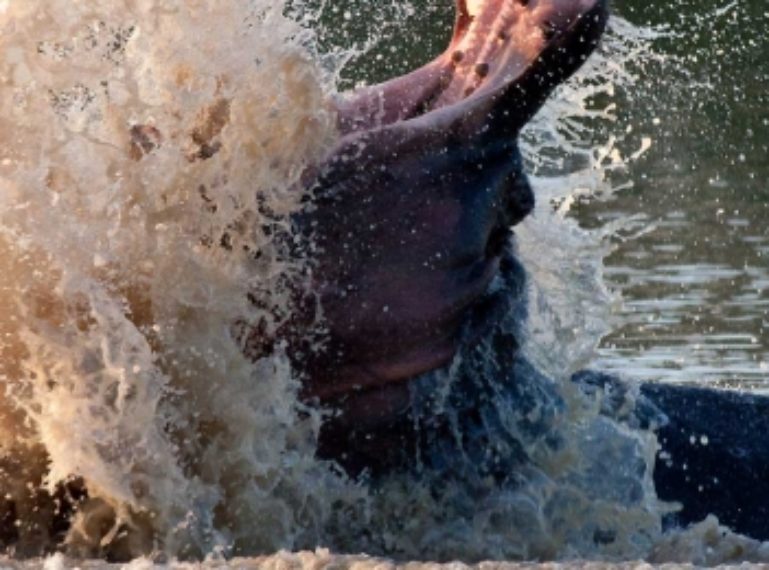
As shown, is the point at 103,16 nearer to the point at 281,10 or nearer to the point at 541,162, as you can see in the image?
the point at 281,10

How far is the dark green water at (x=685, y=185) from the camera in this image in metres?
6.61

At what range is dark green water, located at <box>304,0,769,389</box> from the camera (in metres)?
6.61

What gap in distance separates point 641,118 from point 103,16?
8340 millimetres

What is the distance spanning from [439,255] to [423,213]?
78 millimetres

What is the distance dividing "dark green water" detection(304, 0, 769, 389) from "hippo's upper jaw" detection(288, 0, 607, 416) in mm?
555

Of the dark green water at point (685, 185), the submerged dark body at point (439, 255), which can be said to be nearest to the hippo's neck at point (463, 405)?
the submerged dark body at point (439, 255)

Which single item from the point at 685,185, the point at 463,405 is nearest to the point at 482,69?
the point at 463,405

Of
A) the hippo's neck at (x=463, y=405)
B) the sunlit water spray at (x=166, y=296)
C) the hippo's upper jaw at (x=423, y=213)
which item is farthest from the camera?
the hippo's neck at (x=463, y=405)

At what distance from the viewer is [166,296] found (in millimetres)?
3635

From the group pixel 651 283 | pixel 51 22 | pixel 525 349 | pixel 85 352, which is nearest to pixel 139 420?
pixel 85 352

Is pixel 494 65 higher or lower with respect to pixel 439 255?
higher

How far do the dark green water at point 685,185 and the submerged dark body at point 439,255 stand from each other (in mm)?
525

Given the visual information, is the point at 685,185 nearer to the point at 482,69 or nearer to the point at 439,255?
the point at 482,69

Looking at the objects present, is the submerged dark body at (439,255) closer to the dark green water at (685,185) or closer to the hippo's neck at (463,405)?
the hippo's neck at (463,405)
